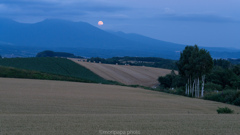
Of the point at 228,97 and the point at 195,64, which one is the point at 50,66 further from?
the point at 228,97

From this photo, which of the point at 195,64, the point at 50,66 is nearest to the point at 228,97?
the point at 195,64

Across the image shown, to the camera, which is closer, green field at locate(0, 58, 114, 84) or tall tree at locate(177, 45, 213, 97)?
tall tree at locate(177, 45, 213, 97)

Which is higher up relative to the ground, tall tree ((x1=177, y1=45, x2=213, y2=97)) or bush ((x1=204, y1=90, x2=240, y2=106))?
tall tree ((x1=177, y1=45, x2=213, y2=97))

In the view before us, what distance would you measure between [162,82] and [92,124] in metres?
46.5

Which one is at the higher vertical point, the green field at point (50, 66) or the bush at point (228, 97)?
the green field at point (50, 66)

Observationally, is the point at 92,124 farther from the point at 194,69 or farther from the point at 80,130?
the point at 194,69

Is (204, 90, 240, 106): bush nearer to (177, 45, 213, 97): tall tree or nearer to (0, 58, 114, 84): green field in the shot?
(177, 45, 213, 97): tall tree

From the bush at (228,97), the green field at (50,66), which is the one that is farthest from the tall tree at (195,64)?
the green field at (50,66)

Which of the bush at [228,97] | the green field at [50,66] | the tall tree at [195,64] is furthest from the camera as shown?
the green field at [50,66]

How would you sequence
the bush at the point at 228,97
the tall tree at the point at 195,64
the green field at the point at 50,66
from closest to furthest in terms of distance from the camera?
the bush at the point at 228,97 < the tall tree at the point at 195,64 < the green field at the point at 50,66

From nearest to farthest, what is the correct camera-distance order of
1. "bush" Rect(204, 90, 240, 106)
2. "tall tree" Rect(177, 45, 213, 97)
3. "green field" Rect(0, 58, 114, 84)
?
"bush" Rect(204, 90, 240, 106) < "tall tree" Rect(177, 45, 213, 97) < "green field" Rect(0, 58, 114, 84)

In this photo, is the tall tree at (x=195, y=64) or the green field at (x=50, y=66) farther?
the green field at (x=50, y=66)

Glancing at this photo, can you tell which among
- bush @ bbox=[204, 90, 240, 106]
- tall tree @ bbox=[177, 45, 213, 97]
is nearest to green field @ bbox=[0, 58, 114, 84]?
tall tree @ bbox=[177, 45, 213, 97]

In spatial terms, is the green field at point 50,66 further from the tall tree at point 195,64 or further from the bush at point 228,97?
A: the bush at point 228,97
